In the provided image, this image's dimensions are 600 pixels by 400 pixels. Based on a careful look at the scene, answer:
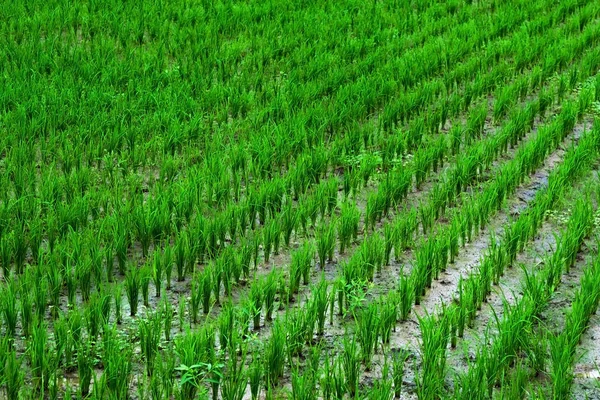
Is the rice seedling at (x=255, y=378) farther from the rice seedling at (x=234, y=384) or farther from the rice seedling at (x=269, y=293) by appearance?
the rice seedling at (x=269, y=293)

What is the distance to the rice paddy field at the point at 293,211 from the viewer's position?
10.2 ft

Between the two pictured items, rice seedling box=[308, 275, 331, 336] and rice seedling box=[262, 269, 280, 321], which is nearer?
rice seedling box=[308, 275, 331, 336]

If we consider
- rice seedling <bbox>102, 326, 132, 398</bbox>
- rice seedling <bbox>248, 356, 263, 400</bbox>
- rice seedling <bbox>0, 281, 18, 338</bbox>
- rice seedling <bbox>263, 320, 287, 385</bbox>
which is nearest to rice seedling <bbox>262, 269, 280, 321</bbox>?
rice seedling <bbox>263, 320, 287, 385</bbox>

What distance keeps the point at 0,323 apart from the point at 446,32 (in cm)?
576

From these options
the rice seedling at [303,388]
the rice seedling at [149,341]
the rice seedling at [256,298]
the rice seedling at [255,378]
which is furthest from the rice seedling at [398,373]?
the rice seedling at [149,341]

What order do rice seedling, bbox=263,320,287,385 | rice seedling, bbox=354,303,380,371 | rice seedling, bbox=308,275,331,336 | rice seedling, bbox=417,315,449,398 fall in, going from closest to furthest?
rice seedling, bbox=417,315,449,398 < rice seedling, bbox=263,320,287,385 < rice seedling, bbox=354,303,380,371 < rice seedling, bbox=308,275,331,336

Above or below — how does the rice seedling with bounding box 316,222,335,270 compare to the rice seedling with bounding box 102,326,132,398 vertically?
below

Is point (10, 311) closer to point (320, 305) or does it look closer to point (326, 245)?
point (320, 305)

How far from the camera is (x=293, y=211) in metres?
4.38

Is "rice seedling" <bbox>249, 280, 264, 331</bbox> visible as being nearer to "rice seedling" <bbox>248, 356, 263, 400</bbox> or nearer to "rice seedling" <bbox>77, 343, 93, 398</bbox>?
"rice seedling" <bbox>248, 356, 263, 400</bbox>

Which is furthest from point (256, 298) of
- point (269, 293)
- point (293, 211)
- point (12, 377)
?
point (12, 377)

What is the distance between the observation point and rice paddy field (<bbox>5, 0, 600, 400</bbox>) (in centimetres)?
312

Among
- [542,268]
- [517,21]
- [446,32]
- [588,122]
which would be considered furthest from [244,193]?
[517,21]

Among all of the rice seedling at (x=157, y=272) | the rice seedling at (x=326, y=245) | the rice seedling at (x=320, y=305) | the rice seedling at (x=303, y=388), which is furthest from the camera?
the rice seedling at (x=326, y=245)
